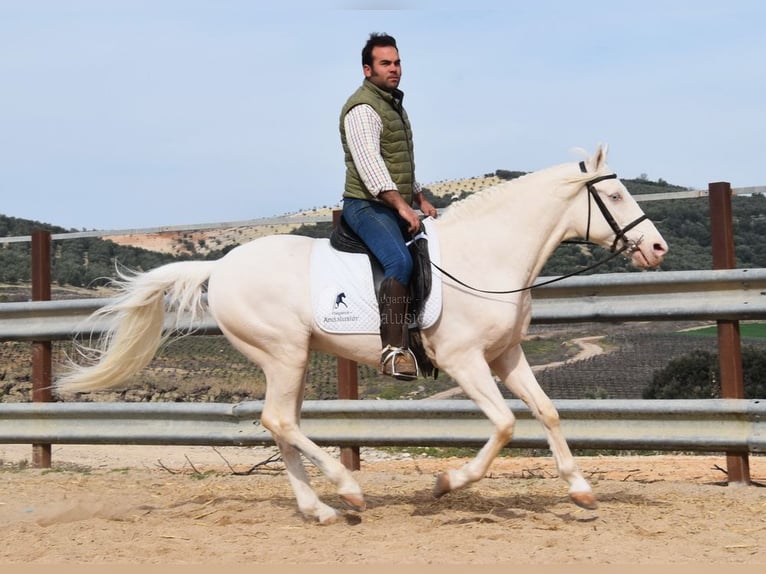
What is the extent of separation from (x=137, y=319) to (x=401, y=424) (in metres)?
2.06

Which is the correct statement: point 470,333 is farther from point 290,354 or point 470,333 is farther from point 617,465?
point 617,465

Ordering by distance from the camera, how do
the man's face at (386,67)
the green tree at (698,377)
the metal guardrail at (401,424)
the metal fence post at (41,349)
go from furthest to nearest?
the green tree at (698,377)
the metal fence post at (41,349)
the metal guardrail at (401,424)
the man's face at (386,67)

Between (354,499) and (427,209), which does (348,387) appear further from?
(354,499)

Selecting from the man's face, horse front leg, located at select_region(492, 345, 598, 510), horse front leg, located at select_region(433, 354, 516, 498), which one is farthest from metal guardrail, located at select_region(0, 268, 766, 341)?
the man's face

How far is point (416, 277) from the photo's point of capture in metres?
6.30

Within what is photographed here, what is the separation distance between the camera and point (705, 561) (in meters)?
4.91

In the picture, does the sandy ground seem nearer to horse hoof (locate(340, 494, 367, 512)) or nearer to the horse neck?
horse hoof (locate(340, 494, 367, 512))

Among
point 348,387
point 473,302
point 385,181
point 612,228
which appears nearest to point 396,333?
point 473,302

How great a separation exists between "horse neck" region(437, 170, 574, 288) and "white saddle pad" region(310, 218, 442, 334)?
22 centimetres

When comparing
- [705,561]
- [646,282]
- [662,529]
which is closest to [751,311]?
[646,282]

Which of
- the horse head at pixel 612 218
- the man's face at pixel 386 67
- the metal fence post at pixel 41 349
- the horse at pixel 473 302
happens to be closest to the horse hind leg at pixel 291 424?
the horse at pixel 473 302

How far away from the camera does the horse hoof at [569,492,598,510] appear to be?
592 centimetres

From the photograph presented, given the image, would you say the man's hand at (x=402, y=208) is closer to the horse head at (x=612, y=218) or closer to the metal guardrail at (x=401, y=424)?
the horse head at (x=612, y=218)

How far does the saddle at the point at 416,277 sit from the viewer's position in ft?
20.5
